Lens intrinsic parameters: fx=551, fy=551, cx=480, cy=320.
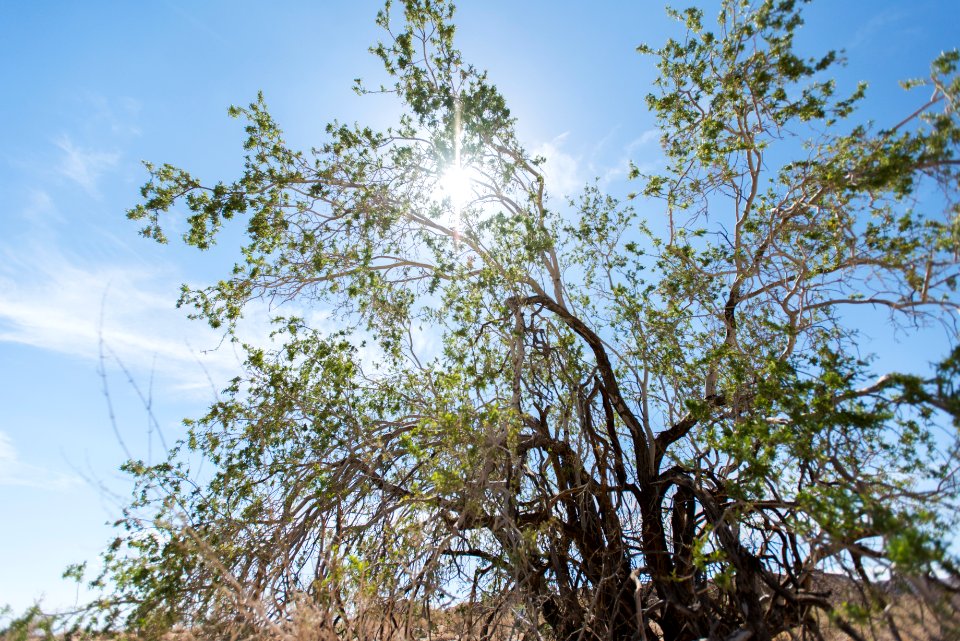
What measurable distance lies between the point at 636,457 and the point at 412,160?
5.09 metres

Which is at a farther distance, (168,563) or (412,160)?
(412,160)

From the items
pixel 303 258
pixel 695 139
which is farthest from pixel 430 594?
pixel 695 139

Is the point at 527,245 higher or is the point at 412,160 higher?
the point at 412,160

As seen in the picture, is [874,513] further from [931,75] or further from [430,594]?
[931,75]

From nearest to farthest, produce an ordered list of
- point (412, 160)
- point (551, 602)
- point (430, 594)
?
point (430, 594)
point (551, 602)
point (412, 160)

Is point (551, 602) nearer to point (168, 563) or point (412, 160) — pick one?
point (168, 563)

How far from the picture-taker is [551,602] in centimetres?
674

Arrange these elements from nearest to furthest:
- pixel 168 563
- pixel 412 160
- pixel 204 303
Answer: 1. pixel 168 563
2. pixel 204 303
3. pixel 412 160

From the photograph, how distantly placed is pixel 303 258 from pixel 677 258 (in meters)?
5.08

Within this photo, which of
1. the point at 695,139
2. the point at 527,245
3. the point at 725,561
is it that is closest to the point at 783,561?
the point at 725,561

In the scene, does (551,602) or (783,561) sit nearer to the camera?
(783,561)

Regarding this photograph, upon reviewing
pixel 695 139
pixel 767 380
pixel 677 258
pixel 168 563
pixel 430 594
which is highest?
pixel 695 139

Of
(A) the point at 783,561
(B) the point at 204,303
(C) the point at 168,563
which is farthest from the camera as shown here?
(B) the point at 204,303

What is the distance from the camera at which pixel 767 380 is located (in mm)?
5367
